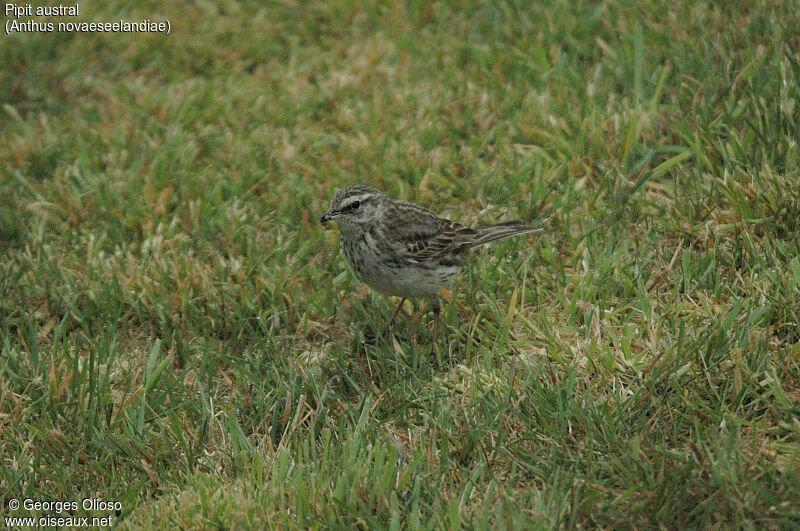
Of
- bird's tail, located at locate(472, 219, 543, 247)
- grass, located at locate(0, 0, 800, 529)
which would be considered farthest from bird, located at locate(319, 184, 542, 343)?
grass, located at locate(0, 0, 800, 529)

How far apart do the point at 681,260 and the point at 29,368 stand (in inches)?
169

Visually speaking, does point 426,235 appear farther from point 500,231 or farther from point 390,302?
point 390,302

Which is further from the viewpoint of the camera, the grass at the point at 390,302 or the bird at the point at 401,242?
the bird at the point at 401,242

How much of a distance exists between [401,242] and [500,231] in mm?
789

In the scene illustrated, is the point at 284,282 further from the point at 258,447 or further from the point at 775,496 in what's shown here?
the point at 775,496

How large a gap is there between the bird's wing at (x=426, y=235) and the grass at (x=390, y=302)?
34 cm

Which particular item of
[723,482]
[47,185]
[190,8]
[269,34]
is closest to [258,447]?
[723,482]

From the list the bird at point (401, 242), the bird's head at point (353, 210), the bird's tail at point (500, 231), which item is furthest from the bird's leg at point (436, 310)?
the bird's head at point (353, 210)

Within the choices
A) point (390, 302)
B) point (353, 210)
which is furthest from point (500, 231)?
point (353, 210)

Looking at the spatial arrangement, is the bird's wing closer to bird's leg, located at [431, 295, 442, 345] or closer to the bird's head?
the bird's head

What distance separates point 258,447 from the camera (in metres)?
5.07

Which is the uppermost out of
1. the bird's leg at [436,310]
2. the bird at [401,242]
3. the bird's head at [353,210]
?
the bird's head at [353,210]

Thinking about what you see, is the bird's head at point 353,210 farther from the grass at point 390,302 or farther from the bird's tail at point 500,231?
the bird's tail at point 500,231

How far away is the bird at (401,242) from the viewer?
596cm
